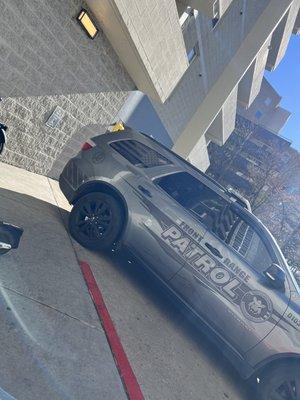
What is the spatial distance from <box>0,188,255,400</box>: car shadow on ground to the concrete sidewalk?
6 cm

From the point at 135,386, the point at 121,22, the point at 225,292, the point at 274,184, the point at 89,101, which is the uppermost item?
the point at 274,184

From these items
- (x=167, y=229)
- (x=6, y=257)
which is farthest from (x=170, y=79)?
(x=6, y=257)

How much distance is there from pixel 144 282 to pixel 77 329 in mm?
2342

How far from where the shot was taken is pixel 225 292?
4.70 meters

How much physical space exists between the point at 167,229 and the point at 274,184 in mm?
34511

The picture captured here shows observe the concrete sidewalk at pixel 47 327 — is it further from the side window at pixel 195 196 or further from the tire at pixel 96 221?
the side window at pixel 195 196

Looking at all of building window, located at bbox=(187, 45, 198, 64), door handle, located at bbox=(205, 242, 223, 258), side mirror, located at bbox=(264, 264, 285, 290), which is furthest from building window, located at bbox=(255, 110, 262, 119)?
side mirror, located at bbox=(264, 264, 285, 290)

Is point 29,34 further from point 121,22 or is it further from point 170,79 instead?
point 170,79

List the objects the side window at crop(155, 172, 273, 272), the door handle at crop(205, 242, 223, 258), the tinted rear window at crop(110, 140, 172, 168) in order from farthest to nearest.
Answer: the tinted rear window at crop(110, 140, 172, 168) → the side window at crop(155, 172, 273, 272) → the door handle at crop(205, 242, 223, 258)

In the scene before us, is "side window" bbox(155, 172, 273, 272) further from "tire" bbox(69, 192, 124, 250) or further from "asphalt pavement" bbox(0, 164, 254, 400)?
"asphalt pavement" bbox(0, 164, 254, 400)

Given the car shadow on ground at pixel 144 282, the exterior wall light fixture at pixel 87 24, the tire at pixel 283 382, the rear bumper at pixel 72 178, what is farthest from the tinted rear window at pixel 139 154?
the tire at pixel 283 382

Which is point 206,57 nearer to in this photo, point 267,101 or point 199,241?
point 199,241

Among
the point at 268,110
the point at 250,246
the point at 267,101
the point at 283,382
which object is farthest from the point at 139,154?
the point at 268,110

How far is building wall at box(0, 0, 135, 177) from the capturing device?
20.4ft
